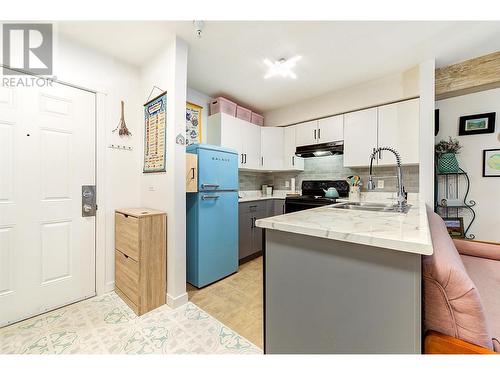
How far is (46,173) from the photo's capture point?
1.78 metres

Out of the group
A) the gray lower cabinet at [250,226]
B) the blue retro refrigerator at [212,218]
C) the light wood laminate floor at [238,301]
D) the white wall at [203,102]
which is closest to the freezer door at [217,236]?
the blue retro refrigerator at [212,218]

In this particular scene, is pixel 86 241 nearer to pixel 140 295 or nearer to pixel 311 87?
pixel 140 295

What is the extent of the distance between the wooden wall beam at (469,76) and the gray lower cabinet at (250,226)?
260cm

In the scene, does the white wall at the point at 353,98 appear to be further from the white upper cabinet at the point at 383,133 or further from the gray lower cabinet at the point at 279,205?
the gray lower cabinet at the point at 279,205

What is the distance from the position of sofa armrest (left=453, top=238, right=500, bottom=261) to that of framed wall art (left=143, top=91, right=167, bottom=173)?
270cm

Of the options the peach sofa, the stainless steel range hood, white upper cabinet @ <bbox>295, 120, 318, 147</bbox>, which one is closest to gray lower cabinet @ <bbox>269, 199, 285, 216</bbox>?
the stainless steel range hood

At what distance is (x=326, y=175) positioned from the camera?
137 inches

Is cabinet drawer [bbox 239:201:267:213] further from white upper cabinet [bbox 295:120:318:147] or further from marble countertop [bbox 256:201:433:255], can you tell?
marble countertop [bbox 256:201:433:255]

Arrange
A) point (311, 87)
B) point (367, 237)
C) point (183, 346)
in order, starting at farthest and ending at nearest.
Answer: point (311, 87), point (183, 346), point (367, 237)

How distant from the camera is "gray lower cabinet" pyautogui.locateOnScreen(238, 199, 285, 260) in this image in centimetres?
289

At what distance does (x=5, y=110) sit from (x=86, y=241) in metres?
1.23

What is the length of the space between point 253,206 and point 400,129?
6.99 ft

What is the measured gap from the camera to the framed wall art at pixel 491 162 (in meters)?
2.34
